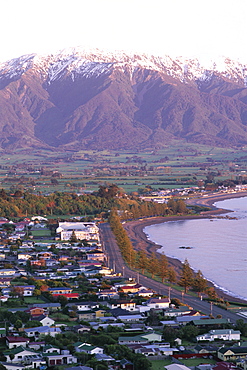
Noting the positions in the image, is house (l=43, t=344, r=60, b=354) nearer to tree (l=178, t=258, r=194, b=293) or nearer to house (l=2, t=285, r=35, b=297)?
house (l=2, t=285, r=35, b=297)

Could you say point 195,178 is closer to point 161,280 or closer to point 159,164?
point 159,164

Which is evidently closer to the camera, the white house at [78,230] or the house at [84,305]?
the house at [84,305]

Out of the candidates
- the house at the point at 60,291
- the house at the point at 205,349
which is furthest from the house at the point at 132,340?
the house at the point at 60,291

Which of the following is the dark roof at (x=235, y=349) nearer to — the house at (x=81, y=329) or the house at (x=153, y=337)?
the house at (x=153, y=337)

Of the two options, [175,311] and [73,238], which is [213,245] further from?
[175,311]

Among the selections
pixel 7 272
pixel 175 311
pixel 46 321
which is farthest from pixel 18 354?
pixel 7 272

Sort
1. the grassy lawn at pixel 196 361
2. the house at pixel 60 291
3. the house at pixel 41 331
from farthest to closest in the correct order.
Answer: the house at pixel 60 291 < the house at pixel 41 331 < the grassy lawn at pixel 196 361
